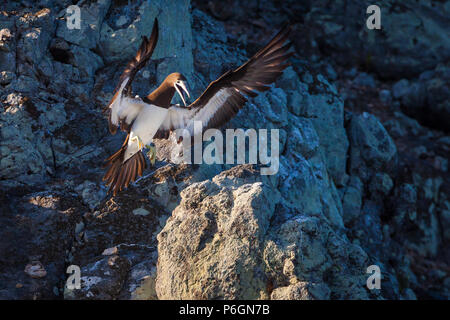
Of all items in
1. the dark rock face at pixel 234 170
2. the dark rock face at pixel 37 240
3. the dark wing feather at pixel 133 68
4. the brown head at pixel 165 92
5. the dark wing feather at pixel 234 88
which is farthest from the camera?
the brown head at pixel 165 92

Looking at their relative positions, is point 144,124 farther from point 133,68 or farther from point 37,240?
point 37,240

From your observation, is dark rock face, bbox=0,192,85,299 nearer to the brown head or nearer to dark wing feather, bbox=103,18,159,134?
dark wing feather, bbox=103,18,159,134

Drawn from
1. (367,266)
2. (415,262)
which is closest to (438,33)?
(415,262)

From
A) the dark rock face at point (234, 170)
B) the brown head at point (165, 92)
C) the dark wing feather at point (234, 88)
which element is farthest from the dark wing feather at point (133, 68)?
the dark rock face at point (234, 170)

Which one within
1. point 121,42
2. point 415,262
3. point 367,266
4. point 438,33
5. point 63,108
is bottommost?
point 415,262

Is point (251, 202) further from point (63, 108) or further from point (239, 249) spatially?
point (63, 108)

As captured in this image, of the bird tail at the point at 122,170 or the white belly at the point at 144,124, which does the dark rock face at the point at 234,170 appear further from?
the white belly at the point at 144,124

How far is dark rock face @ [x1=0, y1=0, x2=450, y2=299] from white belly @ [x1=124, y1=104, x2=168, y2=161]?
503 mm

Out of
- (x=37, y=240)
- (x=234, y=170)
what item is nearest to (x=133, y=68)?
(x=234, y=170)

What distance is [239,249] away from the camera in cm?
481

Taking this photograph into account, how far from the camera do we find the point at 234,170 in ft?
19.4

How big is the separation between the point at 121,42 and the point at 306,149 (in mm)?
3925

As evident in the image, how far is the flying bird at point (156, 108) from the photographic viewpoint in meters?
6.08

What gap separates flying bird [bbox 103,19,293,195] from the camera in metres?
6.08
